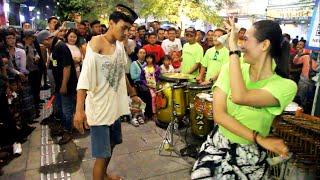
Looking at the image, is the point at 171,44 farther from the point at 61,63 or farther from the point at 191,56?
the point at 61,63

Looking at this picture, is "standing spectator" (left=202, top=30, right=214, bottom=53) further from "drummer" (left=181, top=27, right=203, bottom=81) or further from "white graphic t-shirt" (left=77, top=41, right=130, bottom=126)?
"white graphic t-shirt" (left=77, top=41, right=130, bottom=126)

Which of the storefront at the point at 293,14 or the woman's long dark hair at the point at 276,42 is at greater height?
the storefront at the point at 293,14

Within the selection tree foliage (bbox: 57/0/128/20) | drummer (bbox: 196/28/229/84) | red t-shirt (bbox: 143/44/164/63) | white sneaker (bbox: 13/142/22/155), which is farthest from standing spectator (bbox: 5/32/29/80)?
tree foliage (bbox: 57/0/128/20)

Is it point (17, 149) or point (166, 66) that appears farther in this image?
point (166, 66)

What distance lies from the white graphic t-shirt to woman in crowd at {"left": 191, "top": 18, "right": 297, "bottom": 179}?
1.50 metres

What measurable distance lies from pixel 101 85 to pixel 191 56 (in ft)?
11.4

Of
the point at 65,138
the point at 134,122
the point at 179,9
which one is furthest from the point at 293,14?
the point at 65,138

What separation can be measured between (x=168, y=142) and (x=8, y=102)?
2858mm

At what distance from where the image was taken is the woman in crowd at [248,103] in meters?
1.69

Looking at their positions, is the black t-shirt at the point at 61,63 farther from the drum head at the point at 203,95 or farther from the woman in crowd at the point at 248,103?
the woman in crowd at the point at 248,103

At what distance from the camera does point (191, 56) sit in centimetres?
620

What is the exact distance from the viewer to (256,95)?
65.7 inches

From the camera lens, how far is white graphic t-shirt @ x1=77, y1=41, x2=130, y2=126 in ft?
9.68

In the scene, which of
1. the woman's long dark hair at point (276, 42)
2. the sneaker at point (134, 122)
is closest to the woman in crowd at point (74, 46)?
the sneaker at point (134, 122)
